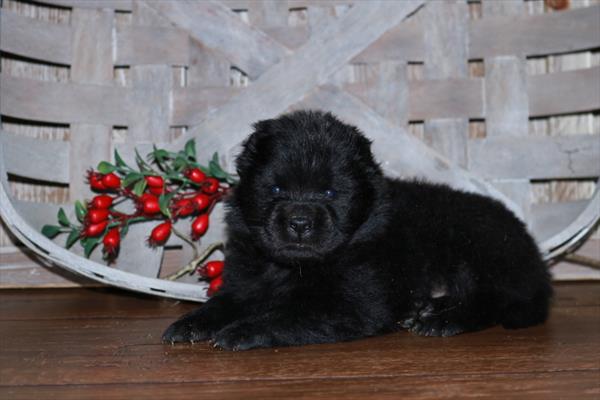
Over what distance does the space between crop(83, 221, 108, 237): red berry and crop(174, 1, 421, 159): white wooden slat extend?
57cm

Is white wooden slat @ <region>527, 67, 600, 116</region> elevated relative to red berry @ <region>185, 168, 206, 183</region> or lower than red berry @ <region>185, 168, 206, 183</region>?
elevated

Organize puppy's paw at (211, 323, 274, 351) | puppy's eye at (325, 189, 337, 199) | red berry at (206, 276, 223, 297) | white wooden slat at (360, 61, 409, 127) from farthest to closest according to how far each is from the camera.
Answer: white wooden slat at (360, 61, 409, 127) → red berry at (206, 276, 223, 297) → puppy's eye at (325, 189, 337, 199) → puppy's paw at (211, 323, 274, 351)

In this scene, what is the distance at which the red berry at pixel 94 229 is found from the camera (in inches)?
136

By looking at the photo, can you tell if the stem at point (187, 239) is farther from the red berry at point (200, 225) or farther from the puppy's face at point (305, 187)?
the puppy's face at point (305, 187)

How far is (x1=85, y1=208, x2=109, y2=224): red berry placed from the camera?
3.44 m

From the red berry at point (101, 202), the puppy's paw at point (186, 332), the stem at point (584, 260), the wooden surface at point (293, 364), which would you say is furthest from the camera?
the stem at point (584, 260)

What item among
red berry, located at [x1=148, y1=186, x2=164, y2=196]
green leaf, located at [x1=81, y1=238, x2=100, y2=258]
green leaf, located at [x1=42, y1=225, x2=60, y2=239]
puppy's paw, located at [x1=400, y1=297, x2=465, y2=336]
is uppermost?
red berry, located at [x1=148, y1=186, x2=164, y2=196]

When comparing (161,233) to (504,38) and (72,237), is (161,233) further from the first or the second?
(504,38)

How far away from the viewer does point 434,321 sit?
2865 mm

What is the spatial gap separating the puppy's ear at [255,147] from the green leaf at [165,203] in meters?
0.60

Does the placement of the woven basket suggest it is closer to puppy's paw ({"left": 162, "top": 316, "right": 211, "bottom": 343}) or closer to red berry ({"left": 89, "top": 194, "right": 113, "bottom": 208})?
red berry ({"left": 89, "top": 194, "right": 113, "bottom": 208})

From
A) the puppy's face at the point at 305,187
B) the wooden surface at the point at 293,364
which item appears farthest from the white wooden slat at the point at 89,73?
the puppy's face at the point at 305,187

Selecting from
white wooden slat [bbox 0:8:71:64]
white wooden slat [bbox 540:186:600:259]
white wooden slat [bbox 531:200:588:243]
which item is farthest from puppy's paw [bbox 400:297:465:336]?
white wooden slat [bbox 0:8:71:64]

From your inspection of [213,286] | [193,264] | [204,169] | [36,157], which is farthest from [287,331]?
[36,157]
